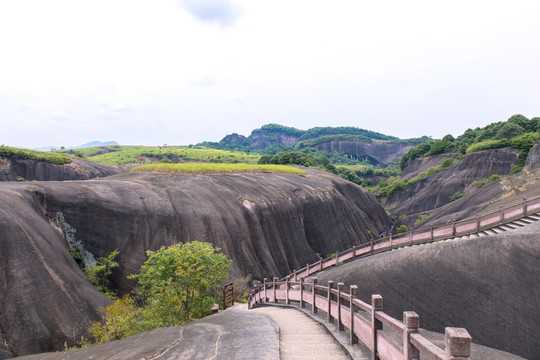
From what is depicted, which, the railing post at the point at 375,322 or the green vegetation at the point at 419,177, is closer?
the railing post at the point at 375,322

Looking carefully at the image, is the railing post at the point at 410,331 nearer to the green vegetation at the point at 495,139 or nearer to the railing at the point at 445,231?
the railing at the point at 445,231

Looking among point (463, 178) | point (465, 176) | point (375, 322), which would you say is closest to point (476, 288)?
point (375, 322)

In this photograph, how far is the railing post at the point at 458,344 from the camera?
3.42m

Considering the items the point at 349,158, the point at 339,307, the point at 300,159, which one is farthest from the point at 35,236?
the point at 349,158

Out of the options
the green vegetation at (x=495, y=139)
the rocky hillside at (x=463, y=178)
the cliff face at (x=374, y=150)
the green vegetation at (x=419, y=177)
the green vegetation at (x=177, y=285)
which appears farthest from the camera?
the cliff face at (x=374, y=150)

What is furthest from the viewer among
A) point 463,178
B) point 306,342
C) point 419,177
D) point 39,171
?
point 419,177

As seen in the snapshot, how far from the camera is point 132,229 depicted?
2161cm

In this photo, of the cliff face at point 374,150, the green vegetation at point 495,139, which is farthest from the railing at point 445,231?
the cliff face at point 374,150

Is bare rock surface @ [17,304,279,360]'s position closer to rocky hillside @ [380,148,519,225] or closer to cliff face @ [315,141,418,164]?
rocky hillside @ [380,148,519,225]

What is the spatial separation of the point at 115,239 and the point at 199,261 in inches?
346

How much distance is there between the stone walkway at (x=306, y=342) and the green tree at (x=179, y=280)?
619 cm

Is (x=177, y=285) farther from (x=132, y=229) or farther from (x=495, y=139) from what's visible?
(x=495, y=139)

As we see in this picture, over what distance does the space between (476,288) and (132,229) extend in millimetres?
19722

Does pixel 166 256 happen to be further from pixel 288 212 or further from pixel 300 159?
pixel 300 159
